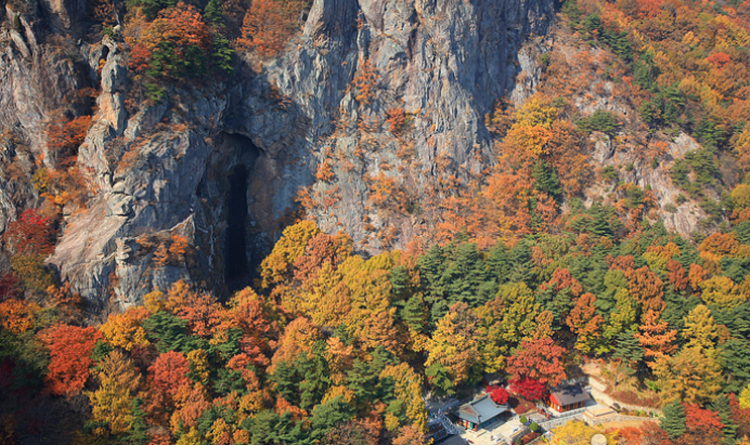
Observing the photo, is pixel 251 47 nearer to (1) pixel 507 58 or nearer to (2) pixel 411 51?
(2) pixel 411 51

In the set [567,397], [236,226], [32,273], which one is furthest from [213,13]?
[567,397]

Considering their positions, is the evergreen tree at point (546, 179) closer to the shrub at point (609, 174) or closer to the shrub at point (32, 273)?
the shrub at point (609, 174)

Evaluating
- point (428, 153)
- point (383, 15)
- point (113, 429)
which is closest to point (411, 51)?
point (383, 15)

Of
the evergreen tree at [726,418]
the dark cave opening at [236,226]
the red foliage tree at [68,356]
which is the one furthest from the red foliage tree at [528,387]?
the red foliage tree at [68,356]

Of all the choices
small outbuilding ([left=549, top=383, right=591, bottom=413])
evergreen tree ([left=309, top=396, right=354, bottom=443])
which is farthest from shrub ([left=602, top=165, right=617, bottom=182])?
evergreen tree ([left=309, top=396, right=354, bottom=443])

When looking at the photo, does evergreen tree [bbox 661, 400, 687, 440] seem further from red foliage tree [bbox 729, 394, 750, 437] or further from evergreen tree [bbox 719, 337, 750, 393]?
evergreen tree [bbox 719, 337, 750, 393]
